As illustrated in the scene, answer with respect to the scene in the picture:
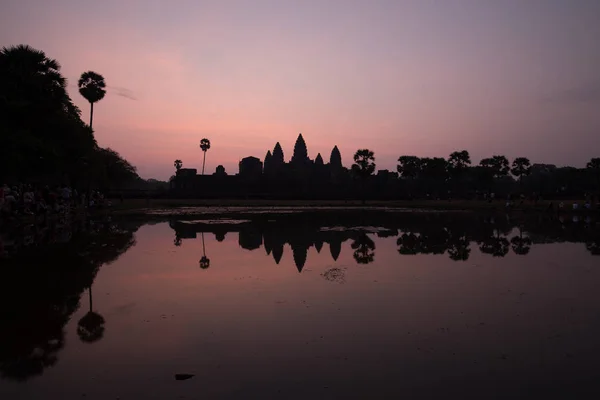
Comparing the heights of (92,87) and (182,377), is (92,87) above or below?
above

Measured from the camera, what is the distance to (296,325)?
6141 millimetres

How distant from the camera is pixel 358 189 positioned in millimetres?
83500

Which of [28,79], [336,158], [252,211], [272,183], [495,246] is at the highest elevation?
[336,158]

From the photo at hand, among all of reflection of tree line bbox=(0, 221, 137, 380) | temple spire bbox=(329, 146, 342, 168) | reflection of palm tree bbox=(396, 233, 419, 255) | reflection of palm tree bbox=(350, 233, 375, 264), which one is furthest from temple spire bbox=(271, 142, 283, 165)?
reflection of tree line bbox=(0, 221, 137, 380)

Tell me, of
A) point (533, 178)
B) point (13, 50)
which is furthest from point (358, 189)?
point (13, 50)

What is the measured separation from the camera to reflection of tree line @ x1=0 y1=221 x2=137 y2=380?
16.4 ft

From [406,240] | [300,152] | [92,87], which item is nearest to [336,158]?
[300,152]

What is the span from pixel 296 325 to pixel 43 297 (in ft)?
14.2

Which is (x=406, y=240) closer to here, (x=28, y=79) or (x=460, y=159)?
(x=28, y=79)

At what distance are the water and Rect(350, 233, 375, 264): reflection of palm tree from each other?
15 cm

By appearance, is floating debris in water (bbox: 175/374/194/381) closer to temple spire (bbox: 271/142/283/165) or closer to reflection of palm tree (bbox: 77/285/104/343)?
reflection of palm tree (bbox: 77/285/104/343)

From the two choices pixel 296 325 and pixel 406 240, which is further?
pixel 406 240

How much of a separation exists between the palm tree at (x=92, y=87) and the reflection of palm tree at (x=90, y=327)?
40244mm

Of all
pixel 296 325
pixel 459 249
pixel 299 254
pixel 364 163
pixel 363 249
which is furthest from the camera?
pixel 364 163
